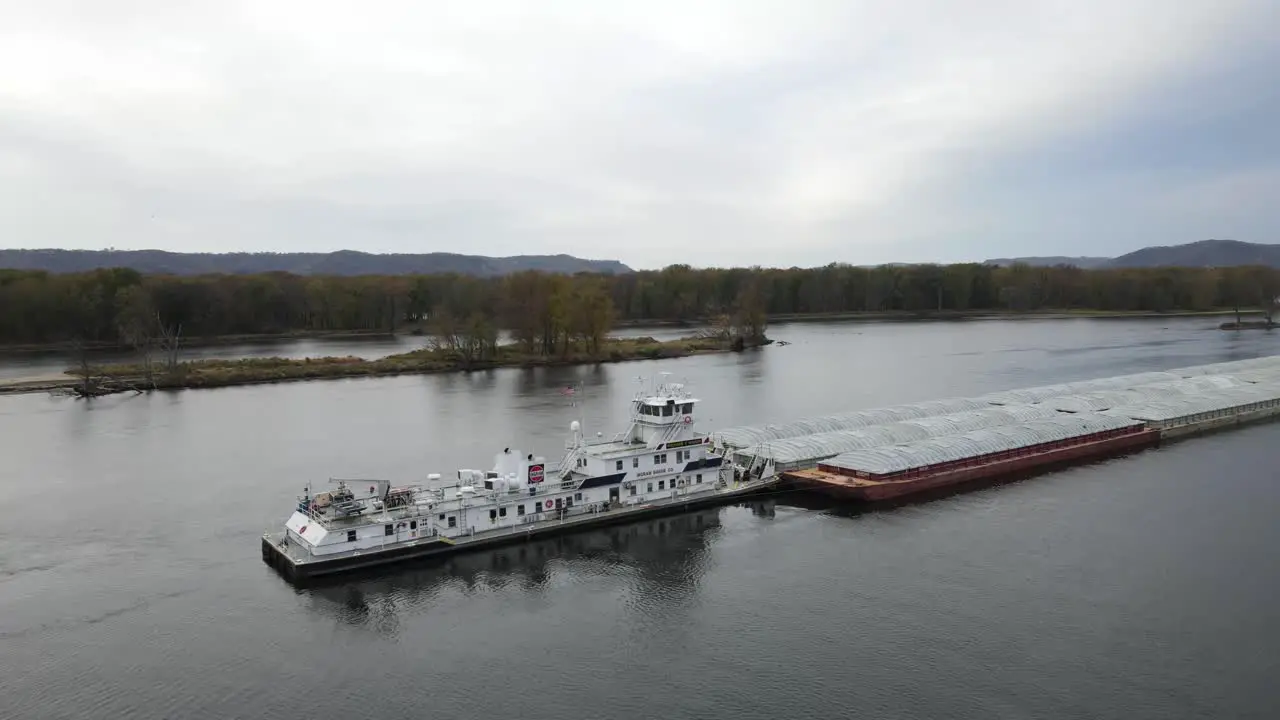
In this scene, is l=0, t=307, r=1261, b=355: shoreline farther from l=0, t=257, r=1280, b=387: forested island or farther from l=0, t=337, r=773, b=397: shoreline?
l=0, t=337, r=773, b=397: shoreline

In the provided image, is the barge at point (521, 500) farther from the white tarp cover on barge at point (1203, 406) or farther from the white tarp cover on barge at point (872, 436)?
the white tarp cover on barge at point (1203, 406)

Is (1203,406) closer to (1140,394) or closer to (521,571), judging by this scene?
(1140,394)

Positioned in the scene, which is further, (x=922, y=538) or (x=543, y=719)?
(x=922, y=538)

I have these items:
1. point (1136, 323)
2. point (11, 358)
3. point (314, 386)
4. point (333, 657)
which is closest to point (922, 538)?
point (333, 657)

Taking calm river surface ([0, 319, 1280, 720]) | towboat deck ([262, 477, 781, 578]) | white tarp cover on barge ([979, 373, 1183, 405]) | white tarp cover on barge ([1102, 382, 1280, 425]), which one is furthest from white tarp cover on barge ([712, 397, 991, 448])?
towboat deck ([262, 477, 781, 578])

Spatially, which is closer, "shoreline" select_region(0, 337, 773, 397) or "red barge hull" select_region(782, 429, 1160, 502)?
"red barge hull" select_region(782, 429, 1160, 502)

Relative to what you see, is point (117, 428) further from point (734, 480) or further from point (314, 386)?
point (734, 480)
